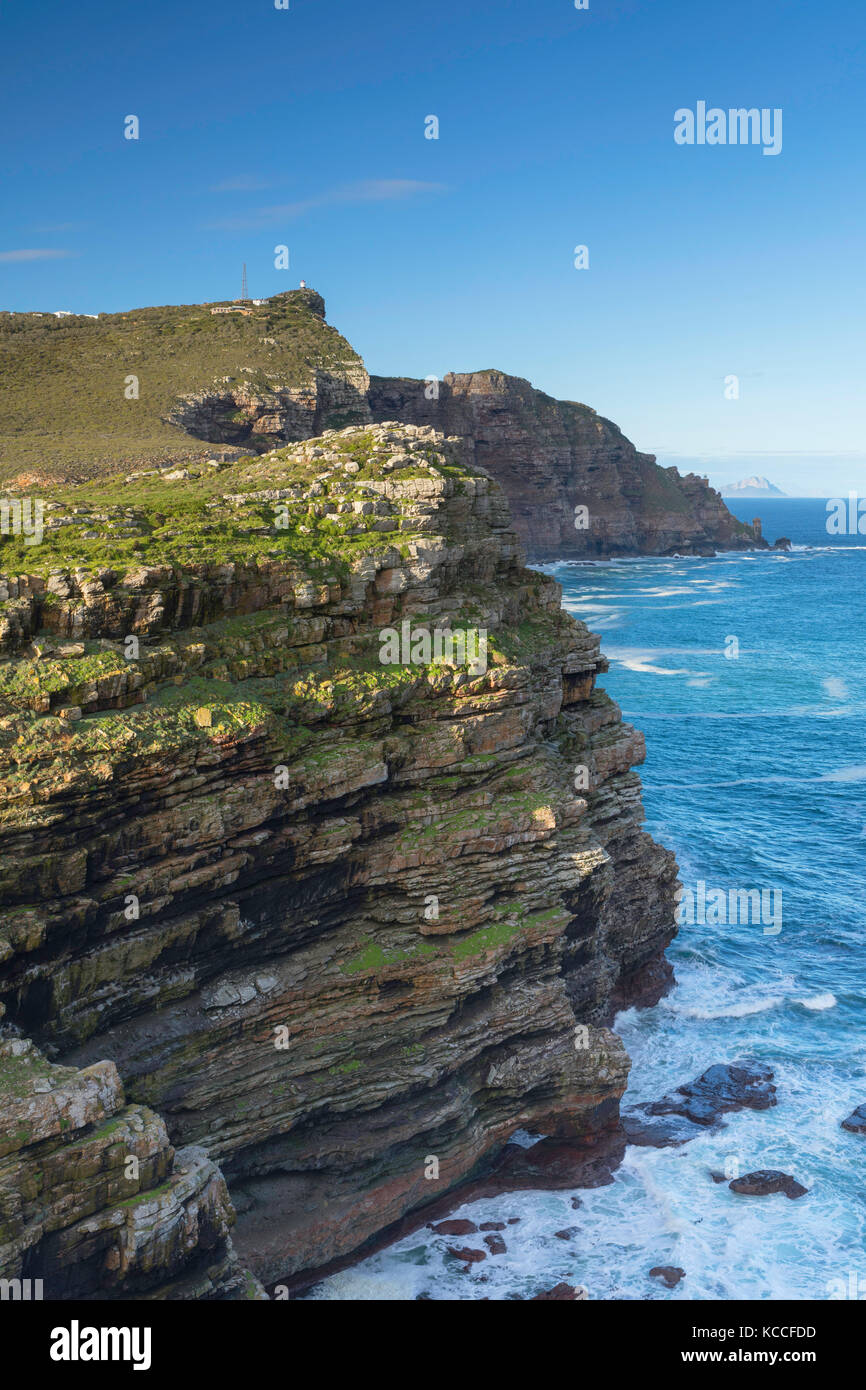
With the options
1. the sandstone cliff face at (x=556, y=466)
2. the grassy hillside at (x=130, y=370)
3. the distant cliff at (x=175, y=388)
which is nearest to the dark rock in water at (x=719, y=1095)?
the distant cliff at (x=175, y=388)

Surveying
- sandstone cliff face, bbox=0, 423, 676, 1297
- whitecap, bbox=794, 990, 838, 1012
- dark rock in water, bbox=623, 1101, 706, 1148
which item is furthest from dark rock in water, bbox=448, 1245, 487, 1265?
whitecap, bbox=794, 990, 838, 1012

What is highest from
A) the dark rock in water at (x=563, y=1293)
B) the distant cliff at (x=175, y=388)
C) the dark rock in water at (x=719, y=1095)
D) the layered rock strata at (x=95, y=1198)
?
the distant cliff at (x=175, y=388)

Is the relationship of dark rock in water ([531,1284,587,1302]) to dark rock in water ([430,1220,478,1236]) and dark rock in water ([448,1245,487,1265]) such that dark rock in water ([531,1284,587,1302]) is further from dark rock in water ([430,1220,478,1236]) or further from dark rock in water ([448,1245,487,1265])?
dark rock in water ([430,1220,478,1236])

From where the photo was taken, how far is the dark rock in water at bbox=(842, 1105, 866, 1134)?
33.4m

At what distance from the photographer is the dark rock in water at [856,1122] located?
33.4 meters

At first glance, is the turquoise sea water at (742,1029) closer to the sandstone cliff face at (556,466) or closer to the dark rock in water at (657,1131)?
the dark rock in water at (657,1131)

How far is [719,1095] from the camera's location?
35500 mm

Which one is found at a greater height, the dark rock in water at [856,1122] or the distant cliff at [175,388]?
the distant cliff at [175,388]

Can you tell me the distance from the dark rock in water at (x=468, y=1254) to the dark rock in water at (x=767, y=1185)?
8407 mm

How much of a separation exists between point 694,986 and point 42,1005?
94.0 ft

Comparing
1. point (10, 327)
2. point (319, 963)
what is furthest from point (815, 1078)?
point (10, 327)

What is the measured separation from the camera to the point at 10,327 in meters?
85.8

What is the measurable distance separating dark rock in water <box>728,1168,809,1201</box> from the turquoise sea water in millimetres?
321

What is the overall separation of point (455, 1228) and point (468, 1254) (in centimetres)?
115
